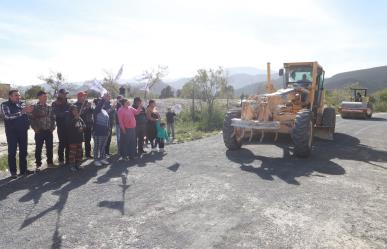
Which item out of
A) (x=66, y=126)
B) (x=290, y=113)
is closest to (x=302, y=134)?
(x=290, y=113)

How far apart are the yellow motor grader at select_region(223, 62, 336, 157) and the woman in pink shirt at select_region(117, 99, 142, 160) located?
2.39m

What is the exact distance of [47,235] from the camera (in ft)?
13.5

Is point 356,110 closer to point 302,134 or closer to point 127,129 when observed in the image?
point 302,134

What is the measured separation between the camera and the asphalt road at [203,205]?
395 centimetres

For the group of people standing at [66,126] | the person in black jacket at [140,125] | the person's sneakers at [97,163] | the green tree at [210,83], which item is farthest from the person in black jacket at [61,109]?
the green tree at [210,83]

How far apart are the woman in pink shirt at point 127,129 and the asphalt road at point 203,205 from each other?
494mm

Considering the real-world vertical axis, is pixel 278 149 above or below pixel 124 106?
below

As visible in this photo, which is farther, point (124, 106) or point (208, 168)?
point (124, 106)

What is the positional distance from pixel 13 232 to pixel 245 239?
2713mm

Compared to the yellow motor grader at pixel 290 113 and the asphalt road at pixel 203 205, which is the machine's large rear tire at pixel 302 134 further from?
the asphalt road at pixel 203 205

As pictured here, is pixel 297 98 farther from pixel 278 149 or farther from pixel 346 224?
pixel 346 224

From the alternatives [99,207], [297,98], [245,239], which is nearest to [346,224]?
[245,239]

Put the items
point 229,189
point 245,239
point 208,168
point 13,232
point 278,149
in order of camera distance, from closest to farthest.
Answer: point 245,239
point 13,232
point 229,189
point 208,168
point 278,149

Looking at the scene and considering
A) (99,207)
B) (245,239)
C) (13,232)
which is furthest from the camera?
(99,207)
